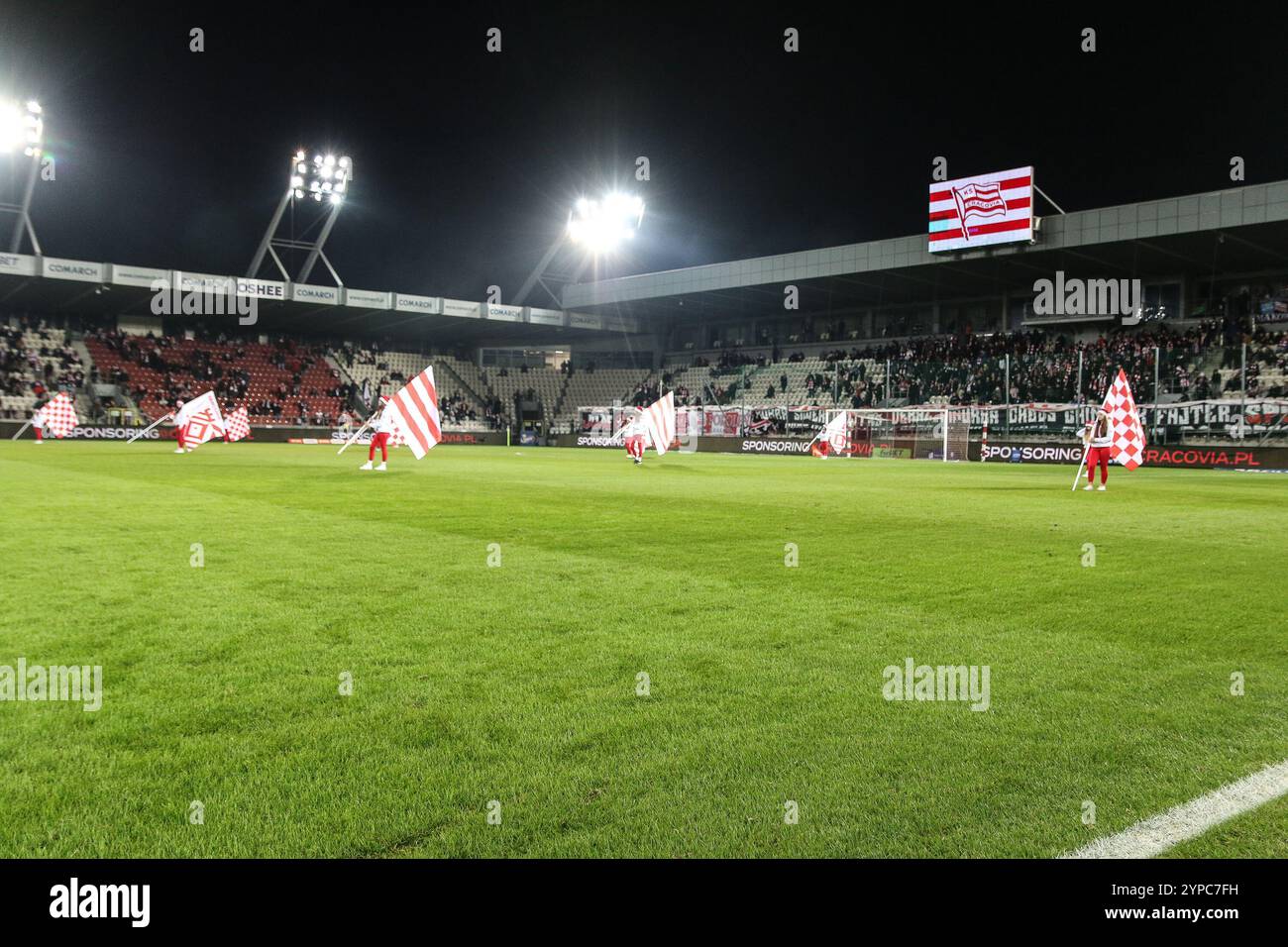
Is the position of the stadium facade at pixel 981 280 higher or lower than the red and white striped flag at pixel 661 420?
higher

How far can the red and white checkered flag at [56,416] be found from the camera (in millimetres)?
44781

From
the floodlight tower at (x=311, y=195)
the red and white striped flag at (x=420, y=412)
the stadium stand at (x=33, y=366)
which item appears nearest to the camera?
the red and white striped flag at (x=420, y=412)

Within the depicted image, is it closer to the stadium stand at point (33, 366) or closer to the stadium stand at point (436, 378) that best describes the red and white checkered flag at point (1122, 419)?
the stadium stand at point (436, 378)

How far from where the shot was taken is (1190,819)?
294cm

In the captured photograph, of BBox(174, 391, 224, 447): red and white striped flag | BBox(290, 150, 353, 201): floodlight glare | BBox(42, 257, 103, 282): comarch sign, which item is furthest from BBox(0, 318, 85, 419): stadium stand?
BBox(174, 391, 224, 447): red and white striped flag

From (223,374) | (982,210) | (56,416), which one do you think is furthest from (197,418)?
(982,210)

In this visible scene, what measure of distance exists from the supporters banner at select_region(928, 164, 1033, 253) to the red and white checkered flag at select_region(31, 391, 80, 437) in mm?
45639

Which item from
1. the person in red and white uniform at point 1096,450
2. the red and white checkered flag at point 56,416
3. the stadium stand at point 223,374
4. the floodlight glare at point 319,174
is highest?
the floodlight glare at point 319,174

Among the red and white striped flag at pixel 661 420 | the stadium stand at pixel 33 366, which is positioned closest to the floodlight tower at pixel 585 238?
the stadium stand at pixel 33 366

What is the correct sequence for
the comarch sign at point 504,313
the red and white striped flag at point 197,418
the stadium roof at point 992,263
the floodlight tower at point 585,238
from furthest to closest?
the comarch sign at point 504,313 < the floodlight tower at point 585,238 < the stadium roof at point 992,263 < the red and white striped flag at point 197,418

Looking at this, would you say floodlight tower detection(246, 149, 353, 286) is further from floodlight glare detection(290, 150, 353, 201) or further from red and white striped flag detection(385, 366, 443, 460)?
red and white striped flag detection(385, 366, 443, 460)

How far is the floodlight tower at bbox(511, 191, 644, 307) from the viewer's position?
214ft

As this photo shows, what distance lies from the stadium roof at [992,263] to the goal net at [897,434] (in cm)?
939

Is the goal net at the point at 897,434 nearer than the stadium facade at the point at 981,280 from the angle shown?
Yes
